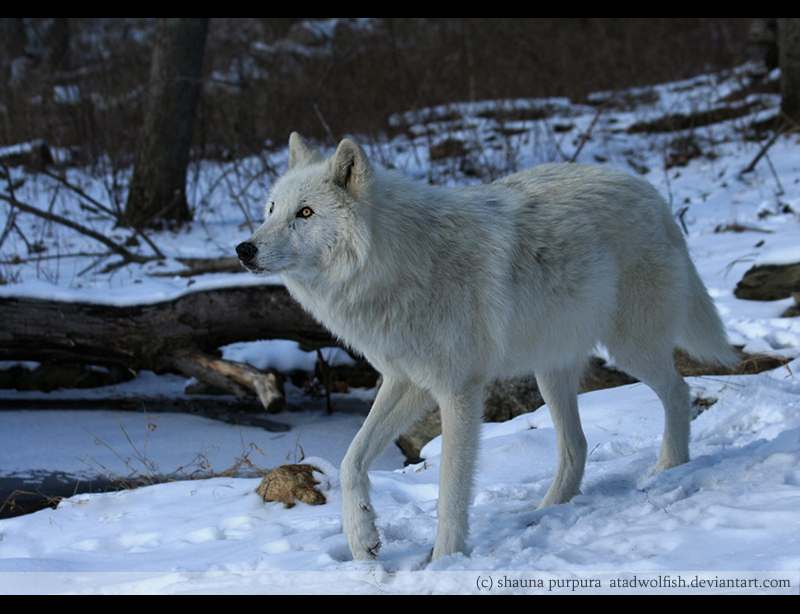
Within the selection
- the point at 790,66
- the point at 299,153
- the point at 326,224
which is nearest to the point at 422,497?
the point at 326,224

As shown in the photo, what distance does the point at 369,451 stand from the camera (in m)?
2.88

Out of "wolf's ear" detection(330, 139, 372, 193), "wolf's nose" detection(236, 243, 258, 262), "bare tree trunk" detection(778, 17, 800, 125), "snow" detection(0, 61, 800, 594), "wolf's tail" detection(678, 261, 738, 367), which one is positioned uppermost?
"bare tree trunk" detection(778, 17, 800, 125)

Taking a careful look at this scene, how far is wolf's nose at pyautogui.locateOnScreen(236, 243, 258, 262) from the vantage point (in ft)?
8.60

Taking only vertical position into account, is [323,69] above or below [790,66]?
above

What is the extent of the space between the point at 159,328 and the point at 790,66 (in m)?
9.61

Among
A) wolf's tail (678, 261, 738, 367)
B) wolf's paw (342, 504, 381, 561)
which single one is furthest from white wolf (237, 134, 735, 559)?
wolf's tail (678, 261, 738, 367)

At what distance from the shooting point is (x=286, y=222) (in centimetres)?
277

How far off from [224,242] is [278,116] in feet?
13.8

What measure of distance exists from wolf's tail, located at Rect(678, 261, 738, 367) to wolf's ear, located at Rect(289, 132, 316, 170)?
2218mm

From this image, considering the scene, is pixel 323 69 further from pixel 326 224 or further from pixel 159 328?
pixel 326 224

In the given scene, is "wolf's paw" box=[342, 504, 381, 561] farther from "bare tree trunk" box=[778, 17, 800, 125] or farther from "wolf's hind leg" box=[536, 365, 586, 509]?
"bare tree trunk" box=[778, 17, 800, 125]

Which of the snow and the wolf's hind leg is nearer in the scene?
the snow

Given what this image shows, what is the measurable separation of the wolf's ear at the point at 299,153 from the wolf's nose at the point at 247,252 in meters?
0.73
